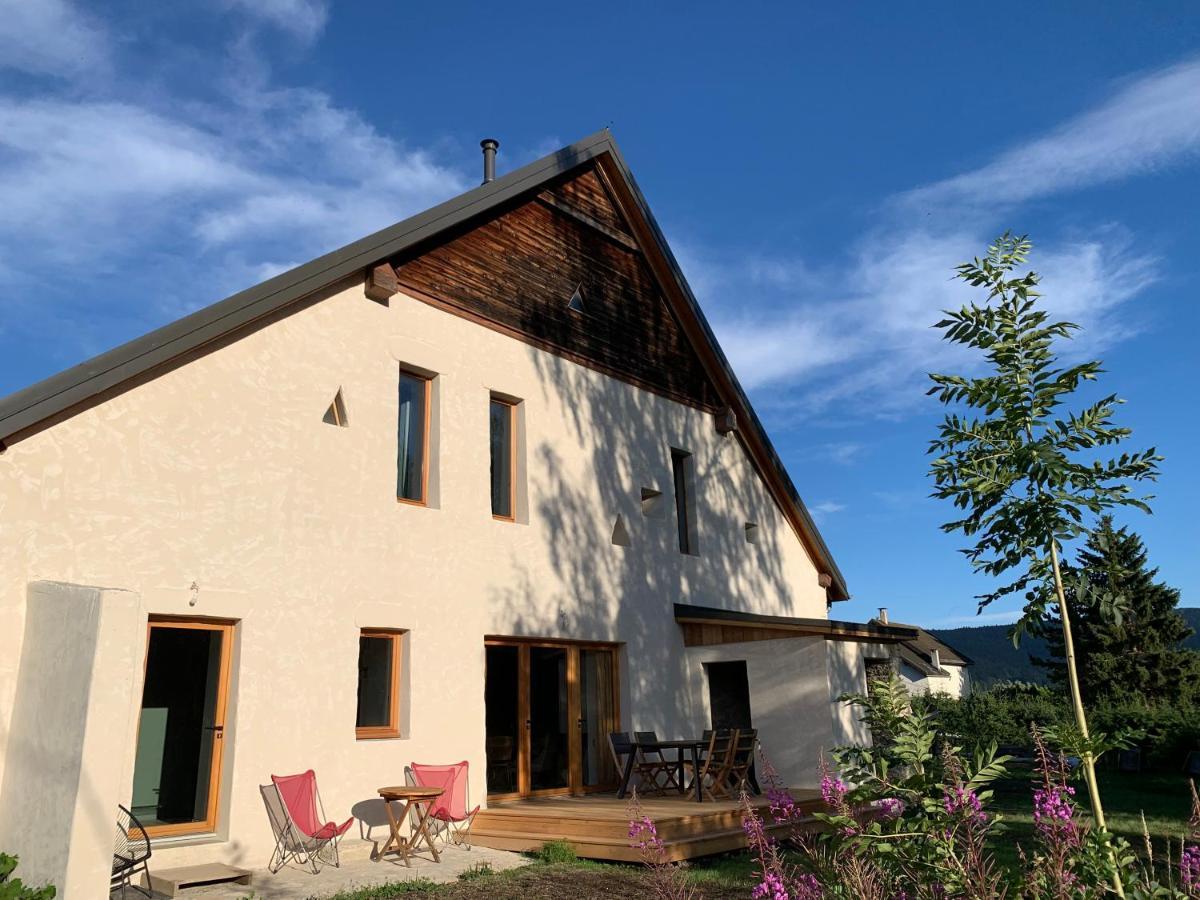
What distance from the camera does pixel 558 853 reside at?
8695mm

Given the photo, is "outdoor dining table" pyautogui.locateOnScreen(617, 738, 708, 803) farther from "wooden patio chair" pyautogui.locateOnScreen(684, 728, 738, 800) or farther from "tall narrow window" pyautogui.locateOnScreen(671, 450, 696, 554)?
"tall narrow window" pyautogui.locateOnScreen(671, 450, 696, 554)

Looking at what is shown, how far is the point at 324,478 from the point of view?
368 inches

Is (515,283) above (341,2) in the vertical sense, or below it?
below

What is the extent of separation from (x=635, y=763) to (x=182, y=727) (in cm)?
586

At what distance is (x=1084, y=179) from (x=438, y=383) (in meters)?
8.21

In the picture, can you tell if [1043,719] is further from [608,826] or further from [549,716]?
[608,826]

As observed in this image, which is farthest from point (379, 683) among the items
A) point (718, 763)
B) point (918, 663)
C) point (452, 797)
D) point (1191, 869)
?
point (918, 663)

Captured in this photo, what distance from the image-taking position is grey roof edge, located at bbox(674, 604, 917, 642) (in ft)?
39.0

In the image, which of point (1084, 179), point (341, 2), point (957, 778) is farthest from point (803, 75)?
point (957, 778)

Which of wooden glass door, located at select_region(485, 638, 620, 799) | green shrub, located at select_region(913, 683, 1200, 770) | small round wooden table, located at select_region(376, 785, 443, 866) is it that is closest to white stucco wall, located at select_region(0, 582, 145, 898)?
small round wooden table, located at select_region(376, 785, 443, 866)

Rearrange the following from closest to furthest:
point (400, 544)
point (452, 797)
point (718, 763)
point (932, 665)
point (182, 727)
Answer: point (182, 727)
point (452, 797)
point (400, 544)
point (718, 763)
point (932, 665)

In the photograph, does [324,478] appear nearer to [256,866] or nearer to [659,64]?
[256,866]

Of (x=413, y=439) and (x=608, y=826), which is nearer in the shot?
(x=608, y=826)

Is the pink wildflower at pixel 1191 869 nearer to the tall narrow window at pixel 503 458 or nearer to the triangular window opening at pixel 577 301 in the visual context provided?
the tall narrow window at pixel 503 458
